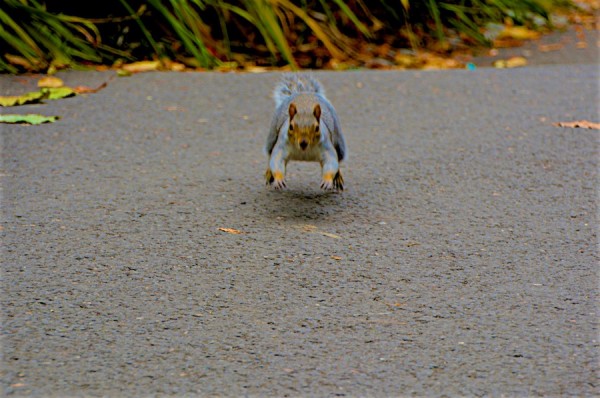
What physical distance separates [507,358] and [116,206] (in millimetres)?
2244

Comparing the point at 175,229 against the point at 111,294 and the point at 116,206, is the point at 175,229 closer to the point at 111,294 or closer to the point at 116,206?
the point at 116,206

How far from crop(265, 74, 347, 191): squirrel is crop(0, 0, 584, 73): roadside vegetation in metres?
3.17

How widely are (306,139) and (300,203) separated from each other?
0.53 meters

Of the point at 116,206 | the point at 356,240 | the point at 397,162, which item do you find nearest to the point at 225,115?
the point at 397,162

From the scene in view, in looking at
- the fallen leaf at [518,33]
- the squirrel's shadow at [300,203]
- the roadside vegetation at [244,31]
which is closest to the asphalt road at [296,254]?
the squirrel's shadow at [300,203]

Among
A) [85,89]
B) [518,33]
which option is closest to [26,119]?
[85,89]

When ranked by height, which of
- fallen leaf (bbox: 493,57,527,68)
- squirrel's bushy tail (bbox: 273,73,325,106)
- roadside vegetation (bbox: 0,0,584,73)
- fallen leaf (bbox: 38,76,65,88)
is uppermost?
roadside vegetation (bbox: 0,0,584,73)

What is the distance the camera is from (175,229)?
416 cm

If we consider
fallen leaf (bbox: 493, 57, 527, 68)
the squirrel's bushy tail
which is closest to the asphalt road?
the squirrel's bushy tail

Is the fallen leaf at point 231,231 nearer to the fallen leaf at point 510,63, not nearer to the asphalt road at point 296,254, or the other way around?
the asphalt road at point 296,254

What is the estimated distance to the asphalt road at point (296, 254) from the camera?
2867 mm

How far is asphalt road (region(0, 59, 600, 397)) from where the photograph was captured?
287cm

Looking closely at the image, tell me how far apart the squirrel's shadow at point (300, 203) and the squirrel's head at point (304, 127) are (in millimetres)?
394

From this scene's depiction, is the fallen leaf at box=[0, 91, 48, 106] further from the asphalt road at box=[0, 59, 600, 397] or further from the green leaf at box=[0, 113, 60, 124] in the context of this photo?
the green leaf at box=[0, 113, 60, 124]
